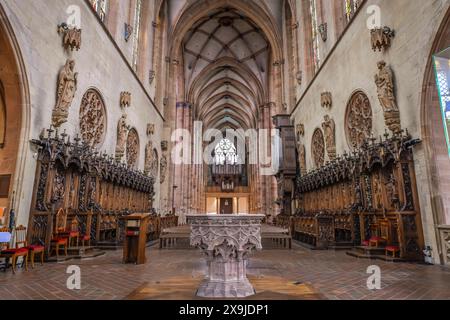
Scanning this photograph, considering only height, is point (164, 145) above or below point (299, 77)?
below

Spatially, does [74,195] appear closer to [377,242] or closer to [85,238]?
[85,238]

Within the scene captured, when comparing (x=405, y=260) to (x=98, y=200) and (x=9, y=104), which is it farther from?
(x=9, y=104)

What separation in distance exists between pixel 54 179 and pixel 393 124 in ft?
29.0

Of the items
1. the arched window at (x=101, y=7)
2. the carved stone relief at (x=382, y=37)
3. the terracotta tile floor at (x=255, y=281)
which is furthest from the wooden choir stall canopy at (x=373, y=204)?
the arched window at (x=101, y=7)

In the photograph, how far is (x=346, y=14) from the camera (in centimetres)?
1101

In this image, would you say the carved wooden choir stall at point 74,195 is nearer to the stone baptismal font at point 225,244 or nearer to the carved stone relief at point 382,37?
the stone baptismal font at point 225,244

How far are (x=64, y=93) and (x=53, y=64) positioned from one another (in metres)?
0.81

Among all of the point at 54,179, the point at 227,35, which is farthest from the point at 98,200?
the point at 227,35

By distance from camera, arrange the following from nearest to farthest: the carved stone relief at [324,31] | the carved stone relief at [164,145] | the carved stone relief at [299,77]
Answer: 1. the carved stone relief at [324,31]
2. the carved stone relief at [299,77]
3. the carved stone relief at [164,145]

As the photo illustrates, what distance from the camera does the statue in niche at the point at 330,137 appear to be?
37.8 ft

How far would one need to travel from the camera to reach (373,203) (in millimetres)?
8312

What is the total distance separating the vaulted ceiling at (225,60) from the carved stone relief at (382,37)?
17425 mm

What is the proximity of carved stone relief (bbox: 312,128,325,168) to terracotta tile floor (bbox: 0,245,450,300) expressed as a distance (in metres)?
7.24

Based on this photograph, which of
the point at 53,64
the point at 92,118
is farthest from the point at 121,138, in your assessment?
the point at 53,64
